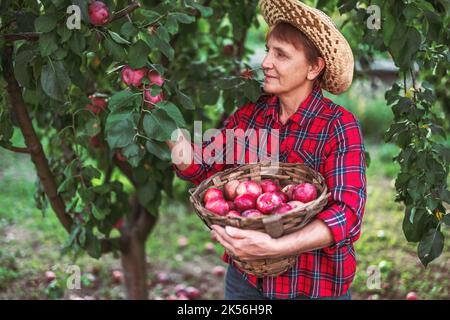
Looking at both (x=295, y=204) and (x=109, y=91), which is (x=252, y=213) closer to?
(x=295, y=204)

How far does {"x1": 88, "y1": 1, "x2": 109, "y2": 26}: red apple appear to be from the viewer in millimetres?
1499

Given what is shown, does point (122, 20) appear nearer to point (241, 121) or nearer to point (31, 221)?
point (241, 121)

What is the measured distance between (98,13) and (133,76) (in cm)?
17

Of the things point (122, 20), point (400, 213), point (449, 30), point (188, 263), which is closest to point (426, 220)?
point (449, 30)

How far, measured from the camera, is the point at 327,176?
155 centimetres

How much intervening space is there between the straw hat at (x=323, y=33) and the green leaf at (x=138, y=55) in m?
0.37

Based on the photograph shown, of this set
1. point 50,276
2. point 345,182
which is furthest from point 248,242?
point 50,276

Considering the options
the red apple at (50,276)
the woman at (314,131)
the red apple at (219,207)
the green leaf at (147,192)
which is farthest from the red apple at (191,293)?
the red apple at (219,207)

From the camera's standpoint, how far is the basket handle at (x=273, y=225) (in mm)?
1324

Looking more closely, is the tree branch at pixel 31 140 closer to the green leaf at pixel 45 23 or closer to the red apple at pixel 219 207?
the green leaf at pixel 45 23

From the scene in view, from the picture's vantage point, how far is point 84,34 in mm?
1525

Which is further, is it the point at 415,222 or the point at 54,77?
the point at 415,222

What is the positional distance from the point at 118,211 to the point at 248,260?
0.98m
